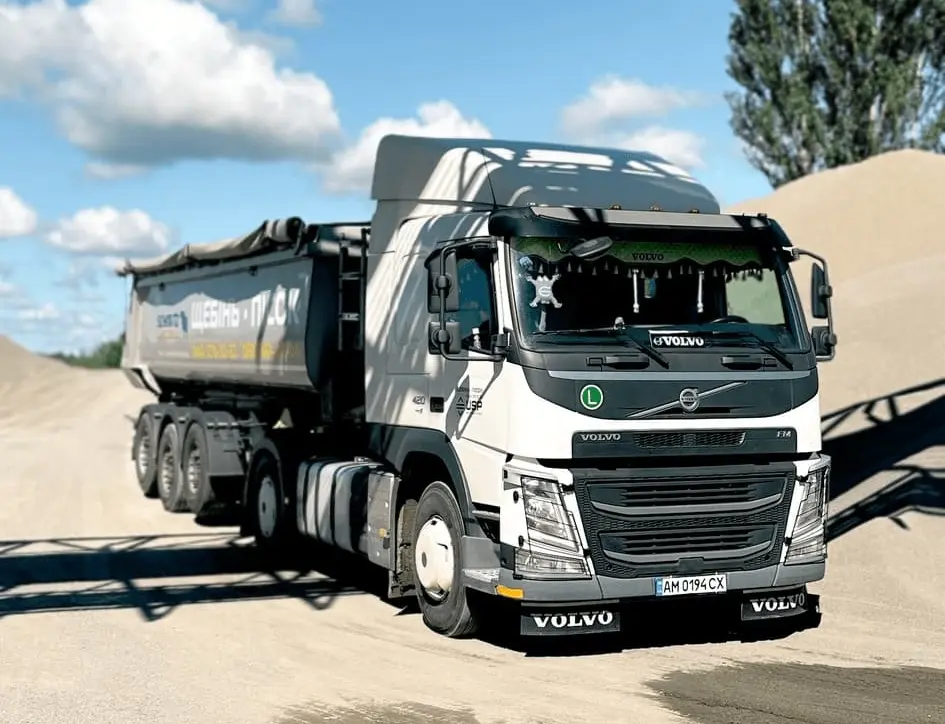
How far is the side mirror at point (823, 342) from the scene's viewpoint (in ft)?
30.3

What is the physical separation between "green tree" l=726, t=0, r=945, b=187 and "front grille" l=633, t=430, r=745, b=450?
133 ft

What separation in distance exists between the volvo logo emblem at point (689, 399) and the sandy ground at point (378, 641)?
1.75 meters

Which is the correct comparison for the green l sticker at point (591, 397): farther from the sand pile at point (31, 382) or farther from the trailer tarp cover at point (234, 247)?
the sand pile at point (31, 382)

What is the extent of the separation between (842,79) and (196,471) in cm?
3678

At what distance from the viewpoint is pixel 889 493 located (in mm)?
14453

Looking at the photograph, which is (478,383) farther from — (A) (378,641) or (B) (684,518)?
(A) (378,641)

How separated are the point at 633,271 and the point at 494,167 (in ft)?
5.20

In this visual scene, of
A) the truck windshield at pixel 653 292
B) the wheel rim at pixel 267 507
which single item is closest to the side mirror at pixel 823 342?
the truck windshield at pixel 653 292

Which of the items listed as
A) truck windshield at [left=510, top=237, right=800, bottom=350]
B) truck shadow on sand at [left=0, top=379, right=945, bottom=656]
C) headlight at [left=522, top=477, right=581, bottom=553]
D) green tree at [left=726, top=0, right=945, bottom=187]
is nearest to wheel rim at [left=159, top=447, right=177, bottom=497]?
truck shadow on sand at [left=0, top=379, right=945, bottom=656]

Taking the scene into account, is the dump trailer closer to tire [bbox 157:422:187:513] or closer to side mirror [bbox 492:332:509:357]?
side mirror [bbox 492:332:509:357]

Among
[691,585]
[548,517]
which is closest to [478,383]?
[548,517]

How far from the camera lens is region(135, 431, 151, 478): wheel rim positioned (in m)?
19.3

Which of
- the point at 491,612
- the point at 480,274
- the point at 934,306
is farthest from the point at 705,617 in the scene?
the point at 934,306

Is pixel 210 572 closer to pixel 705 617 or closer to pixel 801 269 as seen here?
pixel 705 617
